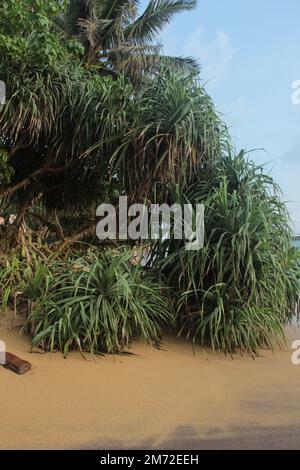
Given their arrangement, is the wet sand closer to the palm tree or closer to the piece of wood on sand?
the piece of wood on sand

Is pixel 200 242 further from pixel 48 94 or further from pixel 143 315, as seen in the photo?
pixel 48 94

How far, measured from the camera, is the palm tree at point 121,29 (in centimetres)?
1470

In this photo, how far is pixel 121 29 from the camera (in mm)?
15188

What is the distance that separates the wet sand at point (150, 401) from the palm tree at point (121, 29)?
1201cm

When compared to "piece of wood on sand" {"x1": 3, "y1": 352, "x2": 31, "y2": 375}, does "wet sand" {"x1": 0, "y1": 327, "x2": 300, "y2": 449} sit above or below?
below

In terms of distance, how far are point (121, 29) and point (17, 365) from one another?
1399 centimetres

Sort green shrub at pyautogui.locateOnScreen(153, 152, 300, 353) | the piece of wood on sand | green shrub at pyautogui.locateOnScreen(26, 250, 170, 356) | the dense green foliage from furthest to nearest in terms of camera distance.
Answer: green shrub at pyautogui.locateOnScreen(153, 152, 300, 353) < the dense green foliage < green shrub at pyautogui.locateOnScreen(26, 250, 170, 356) < the piece of wood on sand

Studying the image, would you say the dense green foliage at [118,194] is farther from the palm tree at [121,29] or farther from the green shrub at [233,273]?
the palm tree at [121,29]

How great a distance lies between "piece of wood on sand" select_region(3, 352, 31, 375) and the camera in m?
3.82

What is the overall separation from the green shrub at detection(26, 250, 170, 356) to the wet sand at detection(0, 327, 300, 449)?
0.17 m

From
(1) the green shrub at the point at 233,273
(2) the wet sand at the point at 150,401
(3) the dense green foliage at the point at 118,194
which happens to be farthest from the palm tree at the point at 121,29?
(2) the wet sand at the point at 150,401

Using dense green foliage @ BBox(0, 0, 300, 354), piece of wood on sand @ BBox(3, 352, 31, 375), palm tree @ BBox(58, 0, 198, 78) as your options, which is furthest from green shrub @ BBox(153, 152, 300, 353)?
Result: palm tree @ BBox(58, 0, 198, 78)
